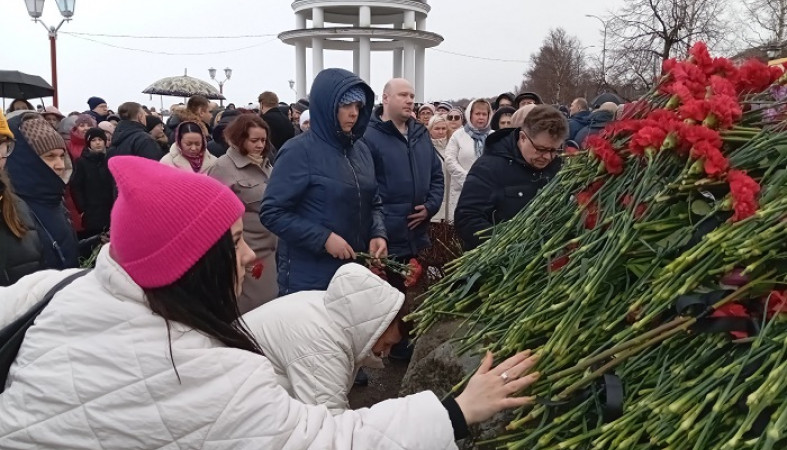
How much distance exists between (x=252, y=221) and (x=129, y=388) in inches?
123

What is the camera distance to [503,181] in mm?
3490

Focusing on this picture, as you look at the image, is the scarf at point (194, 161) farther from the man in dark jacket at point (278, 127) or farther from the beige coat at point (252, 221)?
the man in dark jacket at point (278, 127)

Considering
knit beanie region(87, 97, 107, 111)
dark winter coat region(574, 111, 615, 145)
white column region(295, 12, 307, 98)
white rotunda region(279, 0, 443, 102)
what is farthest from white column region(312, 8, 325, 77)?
dark winter coat region(574, 111, 615, 145)

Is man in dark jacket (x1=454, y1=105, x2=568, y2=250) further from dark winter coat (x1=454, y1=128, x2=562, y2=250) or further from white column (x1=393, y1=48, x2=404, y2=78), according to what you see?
white column (x1=393, y1=48, x2=404, y2=78)

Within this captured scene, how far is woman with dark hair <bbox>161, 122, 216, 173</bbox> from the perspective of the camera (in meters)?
5.13

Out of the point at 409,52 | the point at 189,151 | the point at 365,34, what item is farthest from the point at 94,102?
the point at 409,52

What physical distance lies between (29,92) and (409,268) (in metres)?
10.3

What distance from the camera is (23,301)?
1.70 metres

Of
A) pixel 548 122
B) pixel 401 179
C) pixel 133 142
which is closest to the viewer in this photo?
pixel 548 122

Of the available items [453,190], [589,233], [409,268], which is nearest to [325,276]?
[409,268]

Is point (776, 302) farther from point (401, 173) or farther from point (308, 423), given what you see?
point (401, 173)

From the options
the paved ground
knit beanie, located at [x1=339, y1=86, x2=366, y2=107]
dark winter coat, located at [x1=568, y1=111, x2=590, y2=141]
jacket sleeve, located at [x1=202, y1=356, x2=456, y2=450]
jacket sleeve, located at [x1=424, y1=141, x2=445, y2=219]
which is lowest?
the paved ground

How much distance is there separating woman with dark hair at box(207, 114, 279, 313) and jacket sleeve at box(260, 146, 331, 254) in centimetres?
100

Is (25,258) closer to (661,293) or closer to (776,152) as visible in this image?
(661,293)
